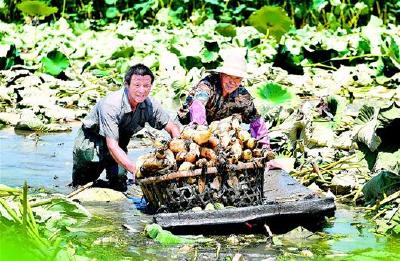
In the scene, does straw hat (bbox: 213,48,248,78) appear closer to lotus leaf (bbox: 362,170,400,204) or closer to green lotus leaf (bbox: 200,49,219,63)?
lotus leaf (bbox: 362,170,400,204)

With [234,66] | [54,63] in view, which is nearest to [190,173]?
[234,66]

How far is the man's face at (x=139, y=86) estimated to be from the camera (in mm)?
5371

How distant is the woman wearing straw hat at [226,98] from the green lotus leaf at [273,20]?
5.91m

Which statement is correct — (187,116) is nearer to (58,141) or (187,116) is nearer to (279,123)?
(279,123)

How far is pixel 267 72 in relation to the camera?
35.2 feet

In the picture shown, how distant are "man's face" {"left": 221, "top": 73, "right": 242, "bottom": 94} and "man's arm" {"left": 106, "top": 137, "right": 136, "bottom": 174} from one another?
2.80 feet

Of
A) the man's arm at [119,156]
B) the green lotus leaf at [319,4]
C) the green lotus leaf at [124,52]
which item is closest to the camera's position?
the man's arm at [119,156]

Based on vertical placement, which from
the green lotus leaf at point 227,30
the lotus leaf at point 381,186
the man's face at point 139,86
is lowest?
the lotus leaf at point 381,186

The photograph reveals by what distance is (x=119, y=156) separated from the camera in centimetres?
524

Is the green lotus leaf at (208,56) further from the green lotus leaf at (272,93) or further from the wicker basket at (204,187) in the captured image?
the wicker basket at (204,187)

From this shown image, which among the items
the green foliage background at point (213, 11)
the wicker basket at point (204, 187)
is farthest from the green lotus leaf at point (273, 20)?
the wicker basket at point (204, 187)

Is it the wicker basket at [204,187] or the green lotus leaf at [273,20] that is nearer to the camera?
the wicker basket at [204,187]

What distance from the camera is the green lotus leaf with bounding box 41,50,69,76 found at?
1046 centimetres

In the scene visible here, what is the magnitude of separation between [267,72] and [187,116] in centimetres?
485
